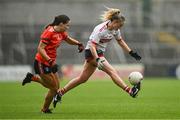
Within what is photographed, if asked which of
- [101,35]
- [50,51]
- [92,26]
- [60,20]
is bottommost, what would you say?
[92,26]

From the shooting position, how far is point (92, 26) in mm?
45094

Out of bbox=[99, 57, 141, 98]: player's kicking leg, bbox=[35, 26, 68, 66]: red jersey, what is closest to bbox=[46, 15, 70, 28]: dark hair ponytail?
bbox=[35, 26, 68, 66]: red jersey

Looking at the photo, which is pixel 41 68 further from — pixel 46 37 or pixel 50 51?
pixel 46 37

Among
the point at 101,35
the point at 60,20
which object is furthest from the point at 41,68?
the point at 101,35

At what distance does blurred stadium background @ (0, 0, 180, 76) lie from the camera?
4228 cm

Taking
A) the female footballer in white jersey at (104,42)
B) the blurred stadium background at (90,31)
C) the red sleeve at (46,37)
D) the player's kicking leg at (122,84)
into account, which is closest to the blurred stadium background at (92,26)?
the blurred stadium background at (90,31)

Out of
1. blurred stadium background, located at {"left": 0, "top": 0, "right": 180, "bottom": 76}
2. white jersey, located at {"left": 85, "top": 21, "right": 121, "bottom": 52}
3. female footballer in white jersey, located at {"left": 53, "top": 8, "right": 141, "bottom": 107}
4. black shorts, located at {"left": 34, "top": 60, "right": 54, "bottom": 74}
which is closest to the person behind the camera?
black shorts, located at {"left": 34, "top": 60, "right": 54, "bottom": 74}

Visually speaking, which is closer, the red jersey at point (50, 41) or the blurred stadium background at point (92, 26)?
the red jersey at point (50, 41)

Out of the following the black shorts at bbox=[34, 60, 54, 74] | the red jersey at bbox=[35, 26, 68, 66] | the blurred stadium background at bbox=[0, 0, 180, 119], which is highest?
the red jersey at bbox=[35, 26, 68, 66]

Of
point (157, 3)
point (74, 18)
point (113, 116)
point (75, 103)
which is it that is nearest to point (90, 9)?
point (74, 18)

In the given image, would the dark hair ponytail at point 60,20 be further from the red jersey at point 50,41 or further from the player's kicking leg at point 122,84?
the player's kicking leg at point 122,84

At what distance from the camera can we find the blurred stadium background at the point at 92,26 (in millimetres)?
42281

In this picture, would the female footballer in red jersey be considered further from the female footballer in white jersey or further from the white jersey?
the white jersey

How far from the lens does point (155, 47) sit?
144ft
